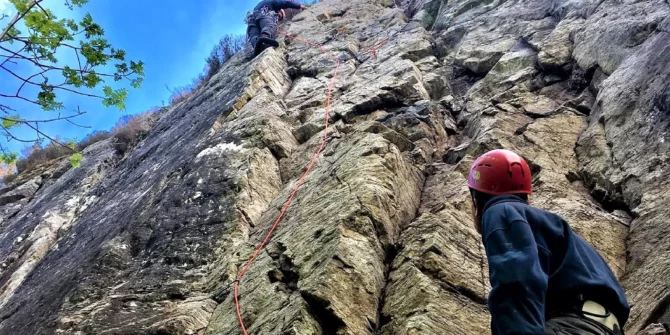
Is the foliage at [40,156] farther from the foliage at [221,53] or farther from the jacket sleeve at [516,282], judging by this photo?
the jacket sleeve at [516,282]

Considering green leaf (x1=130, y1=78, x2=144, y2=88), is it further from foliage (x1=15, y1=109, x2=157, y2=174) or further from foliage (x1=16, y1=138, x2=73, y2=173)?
foliage (x1=16, y1=138, x2=73, y2=173)

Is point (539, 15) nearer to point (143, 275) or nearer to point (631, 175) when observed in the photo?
point (631, 175)

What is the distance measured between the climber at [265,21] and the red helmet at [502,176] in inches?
463

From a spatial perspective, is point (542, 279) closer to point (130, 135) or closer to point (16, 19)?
point (16, 19)

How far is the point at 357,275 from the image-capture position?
4891 millimetres

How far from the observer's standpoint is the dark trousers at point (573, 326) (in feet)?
9.63

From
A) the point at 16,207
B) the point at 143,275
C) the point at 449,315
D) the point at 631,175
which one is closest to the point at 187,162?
the point at 143,275

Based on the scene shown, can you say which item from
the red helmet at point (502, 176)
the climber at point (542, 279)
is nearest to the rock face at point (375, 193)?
the climber at point (542, 279)

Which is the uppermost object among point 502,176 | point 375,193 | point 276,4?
point 276,4

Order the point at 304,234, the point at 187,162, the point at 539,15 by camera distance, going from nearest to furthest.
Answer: the point at 304,234
the point at 187,162
the point at 539,15

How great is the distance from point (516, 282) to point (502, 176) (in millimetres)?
1079

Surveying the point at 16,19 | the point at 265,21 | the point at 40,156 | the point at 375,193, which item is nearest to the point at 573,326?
the point at 375,193

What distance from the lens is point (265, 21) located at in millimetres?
16312

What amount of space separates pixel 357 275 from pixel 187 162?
491 centimetres
